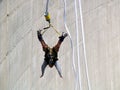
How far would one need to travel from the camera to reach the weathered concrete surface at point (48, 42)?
21.2 feet

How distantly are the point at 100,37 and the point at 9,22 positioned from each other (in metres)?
1.40

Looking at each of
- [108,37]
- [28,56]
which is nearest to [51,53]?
[28,56]

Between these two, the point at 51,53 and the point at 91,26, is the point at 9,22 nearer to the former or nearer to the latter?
the point at 91,26

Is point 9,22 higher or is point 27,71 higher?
point 9,22

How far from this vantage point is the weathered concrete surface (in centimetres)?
645

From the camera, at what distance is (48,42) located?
6.48 m

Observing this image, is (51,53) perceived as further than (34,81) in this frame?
No

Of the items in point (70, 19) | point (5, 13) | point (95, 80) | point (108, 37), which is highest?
point (5, 13)

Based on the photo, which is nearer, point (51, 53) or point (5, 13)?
point (51, 53)

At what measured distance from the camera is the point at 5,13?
21.4 feet

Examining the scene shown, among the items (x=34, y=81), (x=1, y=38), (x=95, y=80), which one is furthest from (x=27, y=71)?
(x=95, y=80)

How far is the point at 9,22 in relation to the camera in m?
6.50

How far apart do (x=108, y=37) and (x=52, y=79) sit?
1092mm

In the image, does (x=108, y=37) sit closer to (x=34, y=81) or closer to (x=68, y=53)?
(x=68, y=53)
